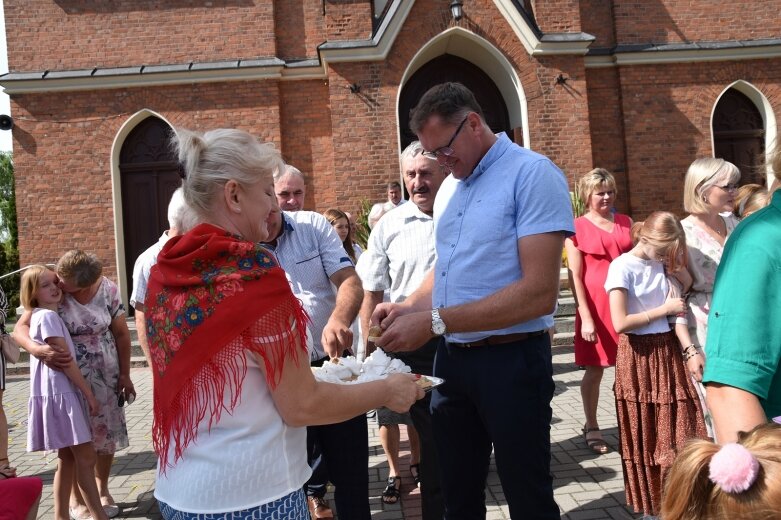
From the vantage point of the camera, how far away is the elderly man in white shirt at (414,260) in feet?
11.6

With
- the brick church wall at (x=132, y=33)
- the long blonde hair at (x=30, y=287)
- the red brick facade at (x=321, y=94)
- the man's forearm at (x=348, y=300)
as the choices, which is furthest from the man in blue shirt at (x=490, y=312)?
the brick church wall at (x=132, y=33)

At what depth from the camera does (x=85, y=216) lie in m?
11.8

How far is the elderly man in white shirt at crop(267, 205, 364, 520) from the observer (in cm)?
329

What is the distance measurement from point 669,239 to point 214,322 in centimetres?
303

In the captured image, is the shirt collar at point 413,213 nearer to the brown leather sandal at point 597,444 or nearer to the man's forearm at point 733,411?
the brown leather sandal at point 597,444

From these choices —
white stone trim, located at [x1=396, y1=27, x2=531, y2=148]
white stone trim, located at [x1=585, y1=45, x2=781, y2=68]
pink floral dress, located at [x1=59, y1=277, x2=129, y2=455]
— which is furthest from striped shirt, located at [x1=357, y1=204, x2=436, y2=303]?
white stone trim, located at [x1=585, y1=45, x2=781, y2=68]

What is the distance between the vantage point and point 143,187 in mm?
12359

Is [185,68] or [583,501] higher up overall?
[185,68]

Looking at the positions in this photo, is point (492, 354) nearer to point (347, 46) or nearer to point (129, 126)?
point (347, 46)

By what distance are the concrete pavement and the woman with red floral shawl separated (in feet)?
8.39

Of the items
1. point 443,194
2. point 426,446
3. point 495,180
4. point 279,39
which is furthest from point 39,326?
point 279,39

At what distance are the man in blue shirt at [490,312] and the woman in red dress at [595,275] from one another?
2.61 meters

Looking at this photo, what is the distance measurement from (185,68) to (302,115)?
2307 mm

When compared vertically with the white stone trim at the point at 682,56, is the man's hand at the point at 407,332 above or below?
below
